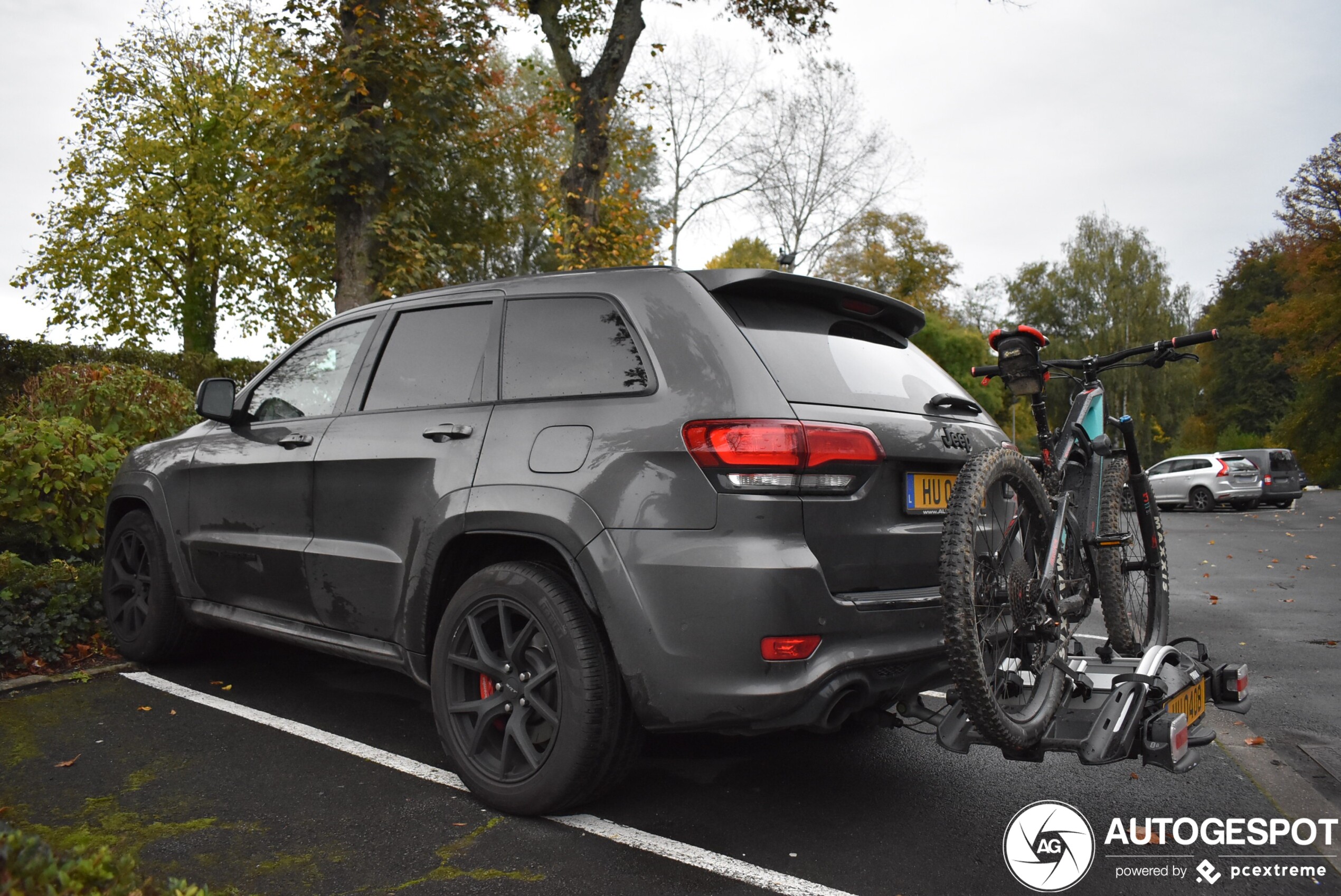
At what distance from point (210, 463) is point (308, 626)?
1.16 metres

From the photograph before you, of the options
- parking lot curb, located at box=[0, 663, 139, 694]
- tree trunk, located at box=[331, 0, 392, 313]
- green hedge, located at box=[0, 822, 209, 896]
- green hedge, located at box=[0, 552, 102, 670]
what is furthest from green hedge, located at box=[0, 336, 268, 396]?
green hedge, located at box=[0, 822, 209, 896]

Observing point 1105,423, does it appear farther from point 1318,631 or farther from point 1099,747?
point 1318,631

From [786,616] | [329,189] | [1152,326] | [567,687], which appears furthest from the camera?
[1152,326]

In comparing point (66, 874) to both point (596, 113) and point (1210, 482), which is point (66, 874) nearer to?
point (596, 113)

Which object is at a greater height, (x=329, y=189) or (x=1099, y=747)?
(x=329, y=189)

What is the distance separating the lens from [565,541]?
3252 mm

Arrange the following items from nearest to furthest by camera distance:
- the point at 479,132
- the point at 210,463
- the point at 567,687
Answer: the point at 567,687, the point at 210,463, the point at 479,132

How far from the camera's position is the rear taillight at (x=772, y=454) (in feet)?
9.95

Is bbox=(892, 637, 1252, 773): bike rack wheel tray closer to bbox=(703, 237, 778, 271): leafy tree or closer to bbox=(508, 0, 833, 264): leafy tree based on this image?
bbox=(508, 0, 833, 264): leafy tree

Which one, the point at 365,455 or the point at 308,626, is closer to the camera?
the point at 365,455

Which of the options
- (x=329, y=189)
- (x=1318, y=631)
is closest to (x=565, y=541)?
(x=1318, y=631)

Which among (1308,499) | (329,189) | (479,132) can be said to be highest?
(479,132)

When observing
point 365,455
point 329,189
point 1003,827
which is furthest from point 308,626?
point 329,189

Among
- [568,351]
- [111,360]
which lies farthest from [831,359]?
[111,360]
